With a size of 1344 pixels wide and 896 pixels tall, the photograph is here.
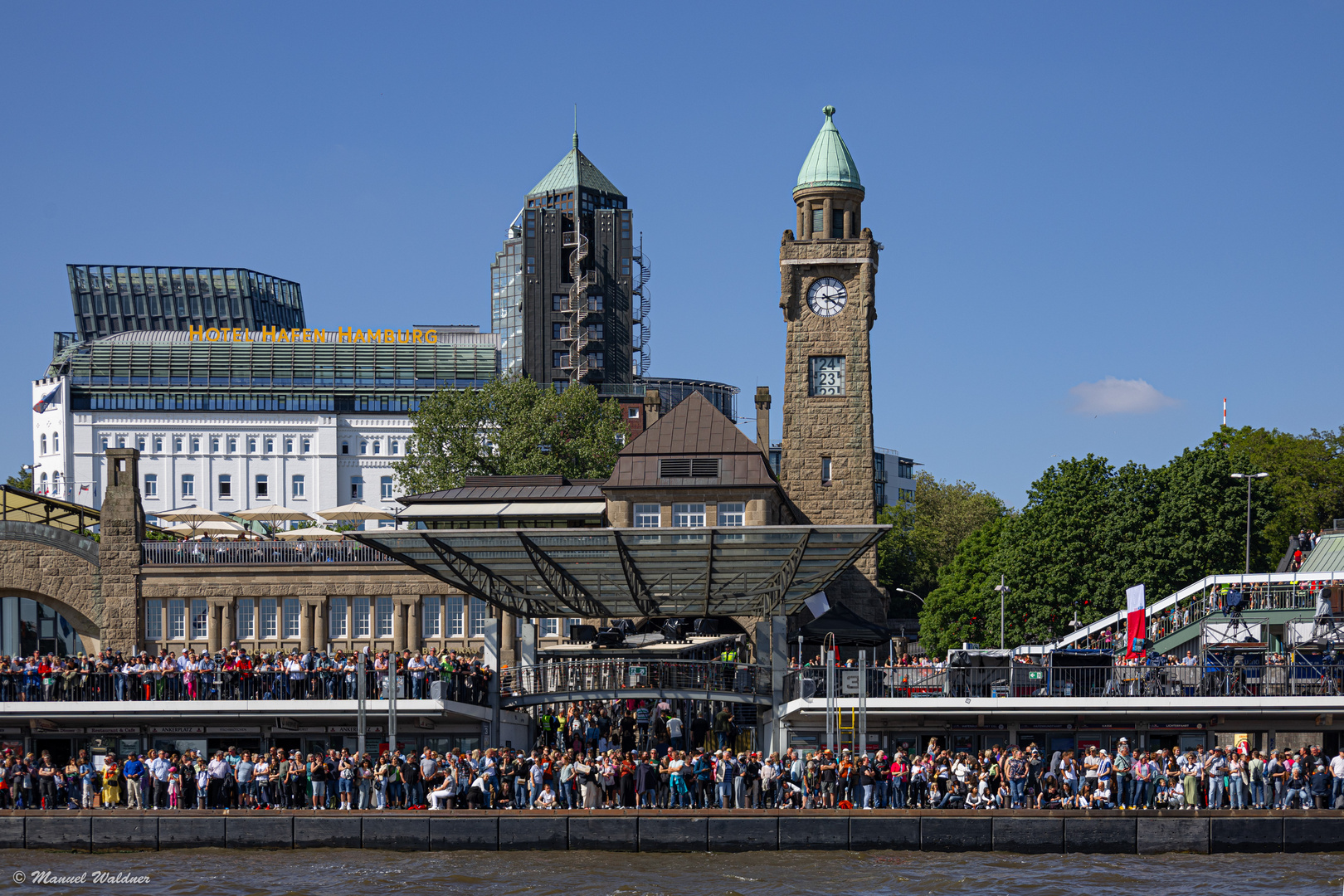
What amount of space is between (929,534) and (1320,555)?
61093 mm

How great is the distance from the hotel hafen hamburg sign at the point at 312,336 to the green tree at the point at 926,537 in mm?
43950

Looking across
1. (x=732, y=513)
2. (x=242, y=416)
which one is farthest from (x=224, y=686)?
(x=242, y=416)

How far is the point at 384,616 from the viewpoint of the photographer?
5894cm

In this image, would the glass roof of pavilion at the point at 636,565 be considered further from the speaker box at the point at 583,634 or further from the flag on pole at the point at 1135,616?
the flag on pole at the point at 1135,616

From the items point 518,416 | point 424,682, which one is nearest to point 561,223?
point 518,416

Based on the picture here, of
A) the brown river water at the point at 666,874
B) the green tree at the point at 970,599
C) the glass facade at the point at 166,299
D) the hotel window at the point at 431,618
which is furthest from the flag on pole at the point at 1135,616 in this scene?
the glass facade at the point at 166,299

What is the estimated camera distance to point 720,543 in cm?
→ 3850

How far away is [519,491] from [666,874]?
3255 centimetres

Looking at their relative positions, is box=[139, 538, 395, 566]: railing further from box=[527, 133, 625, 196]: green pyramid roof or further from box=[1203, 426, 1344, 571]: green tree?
box=[527, 133, 625, 196]: green pyramid roof

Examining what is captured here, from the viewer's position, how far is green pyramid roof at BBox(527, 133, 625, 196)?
478 feet

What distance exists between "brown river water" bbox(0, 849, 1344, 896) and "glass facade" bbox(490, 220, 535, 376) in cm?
11174

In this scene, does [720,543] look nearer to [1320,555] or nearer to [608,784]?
[608,784]

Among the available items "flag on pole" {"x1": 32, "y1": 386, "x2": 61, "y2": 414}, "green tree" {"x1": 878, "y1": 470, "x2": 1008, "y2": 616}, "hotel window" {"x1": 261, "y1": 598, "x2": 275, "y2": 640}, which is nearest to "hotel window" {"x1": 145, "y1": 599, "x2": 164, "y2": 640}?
"hotel window" {"x1": 261, "y1": 598, "x2": 275, "y2": 640}

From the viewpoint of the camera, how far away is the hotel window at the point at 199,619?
58000 millimetres
